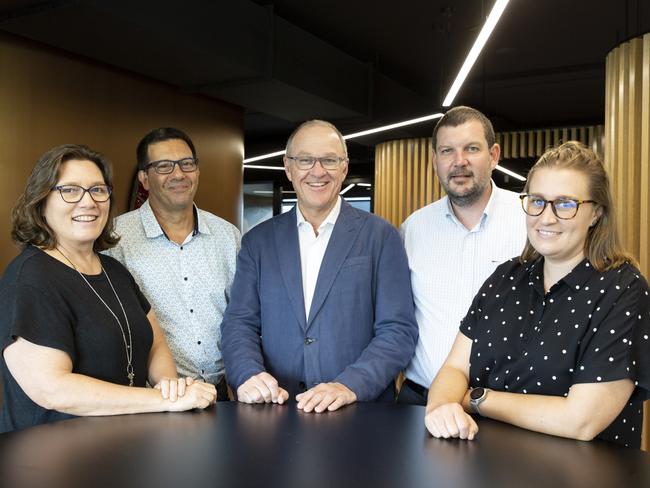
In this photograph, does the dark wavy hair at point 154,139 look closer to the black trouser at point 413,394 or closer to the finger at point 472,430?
the black trouser at point 413,394

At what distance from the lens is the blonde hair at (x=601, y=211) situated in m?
1.87

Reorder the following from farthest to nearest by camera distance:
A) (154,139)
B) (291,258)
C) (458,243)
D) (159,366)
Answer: (154,139)
(458,243)
(291,258)
(159,366)

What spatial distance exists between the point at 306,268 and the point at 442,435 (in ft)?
3.64

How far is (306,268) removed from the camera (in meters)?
2.69

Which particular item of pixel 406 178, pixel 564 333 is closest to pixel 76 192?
pixel 564 333

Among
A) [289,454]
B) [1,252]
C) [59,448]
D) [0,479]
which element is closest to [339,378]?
[289,454]

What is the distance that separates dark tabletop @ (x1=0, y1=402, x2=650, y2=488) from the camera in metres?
1.37

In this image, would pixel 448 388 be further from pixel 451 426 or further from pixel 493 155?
pixel 493 155

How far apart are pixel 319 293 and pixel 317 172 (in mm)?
498

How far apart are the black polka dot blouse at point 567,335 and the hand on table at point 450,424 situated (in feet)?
0.82

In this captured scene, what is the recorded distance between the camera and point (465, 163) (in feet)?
8.85

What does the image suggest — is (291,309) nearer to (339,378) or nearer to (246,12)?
(339,378)

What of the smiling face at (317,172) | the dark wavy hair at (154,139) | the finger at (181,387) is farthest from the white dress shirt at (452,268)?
the dark wavy hair at (154,139)

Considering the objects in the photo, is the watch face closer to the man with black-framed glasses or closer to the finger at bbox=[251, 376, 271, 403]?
the finger at bbox=[251, 376, 271, 403]
